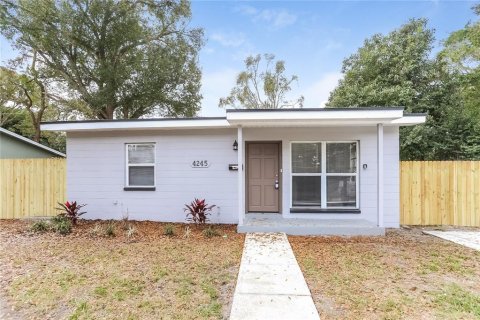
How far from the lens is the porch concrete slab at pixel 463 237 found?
5762mm

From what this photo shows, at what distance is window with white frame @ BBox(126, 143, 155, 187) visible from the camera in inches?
315

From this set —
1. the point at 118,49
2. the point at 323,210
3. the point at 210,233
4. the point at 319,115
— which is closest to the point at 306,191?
the point at 323,210

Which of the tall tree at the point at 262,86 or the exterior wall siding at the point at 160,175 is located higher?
the tall tree at the point at 262,86

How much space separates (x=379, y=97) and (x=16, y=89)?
20653 mm

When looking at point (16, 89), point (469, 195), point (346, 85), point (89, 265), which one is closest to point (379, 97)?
point (346, 85)

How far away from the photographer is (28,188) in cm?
870

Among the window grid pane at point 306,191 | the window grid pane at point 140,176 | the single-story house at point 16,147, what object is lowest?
the window grid pane at point 306,191

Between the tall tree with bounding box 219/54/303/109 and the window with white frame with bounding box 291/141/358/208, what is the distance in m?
14.7

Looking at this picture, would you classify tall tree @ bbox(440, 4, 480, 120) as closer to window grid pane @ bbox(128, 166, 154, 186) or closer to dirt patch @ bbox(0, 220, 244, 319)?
dirt patch @ bbox(0, 220, 244, 319)

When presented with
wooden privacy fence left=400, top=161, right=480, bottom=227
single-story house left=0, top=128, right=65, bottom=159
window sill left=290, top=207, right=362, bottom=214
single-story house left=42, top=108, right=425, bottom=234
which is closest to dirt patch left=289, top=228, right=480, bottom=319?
window sill left=290, top=207, right=362, bottom=214

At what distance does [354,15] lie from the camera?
386 inches

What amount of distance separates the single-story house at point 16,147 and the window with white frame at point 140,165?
24.0 feet

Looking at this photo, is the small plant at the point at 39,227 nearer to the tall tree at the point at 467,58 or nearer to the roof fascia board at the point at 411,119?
the roof fascia board at the point at 411,119

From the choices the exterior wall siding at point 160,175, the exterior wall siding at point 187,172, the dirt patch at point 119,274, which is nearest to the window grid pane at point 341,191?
the exterior wall siding at point 187,172
